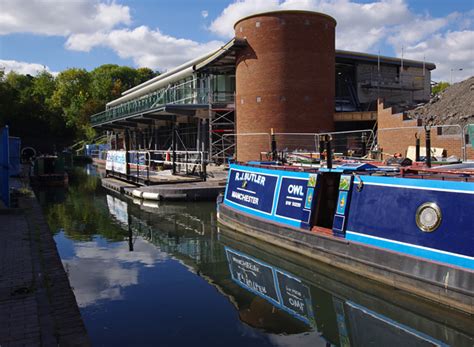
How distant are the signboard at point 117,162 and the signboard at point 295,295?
56.8 ft

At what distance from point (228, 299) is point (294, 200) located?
313cm

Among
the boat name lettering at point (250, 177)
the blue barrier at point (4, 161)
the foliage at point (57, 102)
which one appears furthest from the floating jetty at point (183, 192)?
the foliage at point (57, 102)

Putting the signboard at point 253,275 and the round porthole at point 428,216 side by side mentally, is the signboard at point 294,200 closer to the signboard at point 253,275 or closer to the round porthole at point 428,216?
the signboard at point 253,275

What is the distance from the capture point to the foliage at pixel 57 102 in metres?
63.1

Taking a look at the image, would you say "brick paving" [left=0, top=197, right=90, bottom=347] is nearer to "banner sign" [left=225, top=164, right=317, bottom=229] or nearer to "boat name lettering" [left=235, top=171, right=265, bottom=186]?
"banner sign" [left=225, top=164, right=317, bottom=229]

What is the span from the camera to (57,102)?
225 ft

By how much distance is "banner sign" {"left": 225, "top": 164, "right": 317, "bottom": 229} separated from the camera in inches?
383

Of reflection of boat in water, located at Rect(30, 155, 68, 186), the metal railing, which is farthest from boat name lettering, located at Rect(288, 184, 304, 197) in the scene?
reflection of boat in water, located at Rect(30, 155, 68, 186)

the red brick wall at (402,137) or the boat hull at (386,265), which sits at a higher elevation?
the red brick wall at (402,137)

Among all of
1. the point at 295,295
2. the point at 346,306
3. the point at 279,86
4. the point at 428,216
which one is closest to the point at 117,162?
the point at 279,86

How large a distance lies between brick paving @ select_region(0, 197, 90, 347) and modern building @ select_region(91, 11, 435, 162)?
52.0 ft

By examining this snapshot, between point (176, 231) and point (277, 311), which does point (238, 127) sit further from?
point (277, 311)

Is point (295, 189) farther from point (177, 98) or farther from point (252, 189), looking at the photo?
point (177, 98)

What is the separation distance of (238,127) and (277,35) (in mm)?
5483
